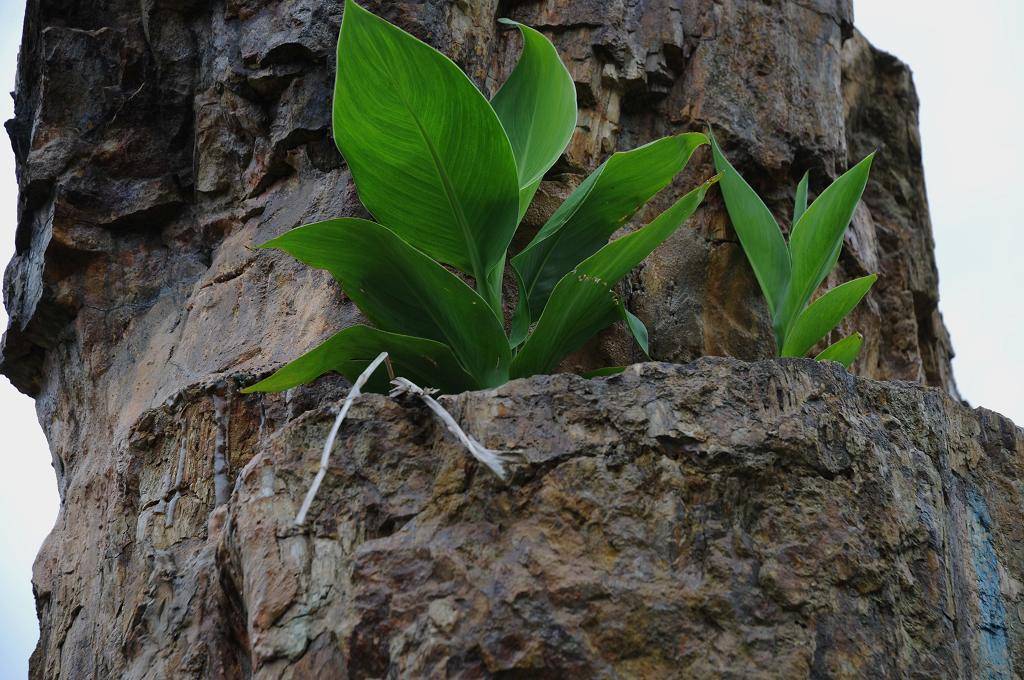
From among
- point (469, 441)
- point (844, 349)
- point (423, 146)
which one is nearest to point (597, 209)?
point (423, 146)

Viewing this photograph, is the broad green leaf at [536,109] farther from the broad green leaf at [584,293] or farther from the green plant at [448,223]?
the broad green leaf at [584,293]

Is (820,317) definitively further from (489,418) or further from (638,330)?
(489,418)

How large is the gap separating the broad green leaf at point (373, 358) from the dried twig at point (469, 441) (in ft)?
0.46

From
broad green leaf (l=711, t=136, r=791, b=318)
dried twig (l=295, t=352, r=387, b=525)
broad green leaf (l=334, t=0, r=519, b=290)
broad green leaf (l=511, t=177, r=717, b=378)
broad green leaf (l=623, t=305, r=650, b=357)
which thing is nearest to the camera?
dried twig (l=295, t=352, r=387, b=525)

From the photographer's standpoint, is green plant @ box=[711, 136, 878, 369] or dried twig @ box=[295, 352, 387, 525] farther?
green plant @ box=[711, 136, 878, 369]

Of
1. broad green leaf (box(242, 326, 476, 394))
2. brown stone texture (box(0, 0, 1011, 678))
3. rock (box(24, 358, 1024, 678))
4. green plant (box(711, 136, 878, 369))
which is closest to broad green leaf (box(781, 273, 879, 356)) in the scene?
green plant (box(711, 136, 878, 369))

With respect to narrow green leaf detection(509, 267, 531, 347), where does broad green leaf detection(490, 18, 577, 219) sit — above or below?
above

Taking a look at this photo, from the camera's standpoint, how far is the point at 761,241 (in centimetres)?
145

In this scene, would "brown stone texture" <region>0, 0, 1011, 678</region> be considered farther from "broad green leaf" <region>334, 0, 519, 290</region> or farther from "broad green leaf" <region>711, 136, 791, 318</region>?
"broad green leaf" <region>334, 0, 519, 290</region>

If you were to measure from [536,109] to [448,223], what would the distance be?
0.24 m

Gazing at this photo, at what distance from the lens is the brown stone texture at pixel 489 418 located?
35.2 inches

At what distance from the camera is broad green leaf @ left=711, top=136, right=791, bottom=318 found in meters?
1.44

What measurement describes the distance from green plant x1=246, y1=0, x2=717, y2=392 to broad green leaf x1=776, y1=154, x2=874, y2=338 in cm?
26

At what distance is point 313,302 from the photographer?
1411 millimetres
